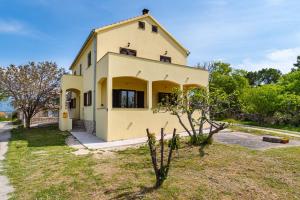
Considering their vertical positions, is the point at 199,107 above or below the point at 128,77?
below

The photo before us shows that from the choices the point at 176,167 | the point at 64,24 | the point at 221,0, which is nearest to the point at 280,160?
the point at 176,167

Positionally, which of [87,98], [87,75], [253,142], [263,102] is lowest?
[253,142]

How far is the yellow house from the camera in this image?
1438 cm

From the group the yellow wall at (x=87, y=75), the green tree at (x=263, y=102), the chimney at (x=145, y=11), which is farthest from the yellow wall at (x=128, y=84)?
the green tree at (x=263, y=102)

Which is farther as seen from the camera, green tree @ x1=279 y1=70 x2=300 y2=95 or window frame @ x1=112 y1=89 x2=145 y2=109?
green tree @ x1=279 y1=70 x2=300 y2=95

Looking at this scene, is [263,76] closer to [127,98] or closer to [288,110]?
[288,110]

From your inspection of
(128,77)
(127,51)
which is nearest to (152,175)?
(128,77)

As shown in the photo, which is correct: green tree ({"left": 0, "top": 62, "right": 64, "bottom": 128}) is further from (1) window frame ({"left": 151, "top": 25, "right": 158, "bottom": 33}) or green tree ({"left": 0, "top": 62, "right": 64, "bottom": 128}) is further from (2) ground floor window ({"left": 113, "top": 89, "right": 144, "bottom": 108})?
(1) window frame ({"left": 151, "top": 25, "right": 158, "bottom": 33})

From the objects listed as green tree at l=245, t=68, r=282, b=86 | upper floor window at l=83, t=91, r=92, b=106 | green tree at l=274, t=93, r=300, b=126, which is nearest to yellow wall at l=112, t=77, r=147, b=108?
upper floor window at l=83, t=91, r=92, b=106

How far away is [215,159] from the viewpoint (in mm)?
8734

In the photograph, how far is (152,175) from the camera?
708cm

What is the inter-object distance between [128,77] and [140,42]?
3.82 metres

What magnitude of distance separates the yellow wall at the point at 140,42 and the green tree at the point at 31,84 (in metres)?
8.15

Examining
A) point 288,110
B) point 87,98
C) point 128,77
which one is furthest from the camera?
point 288,110
